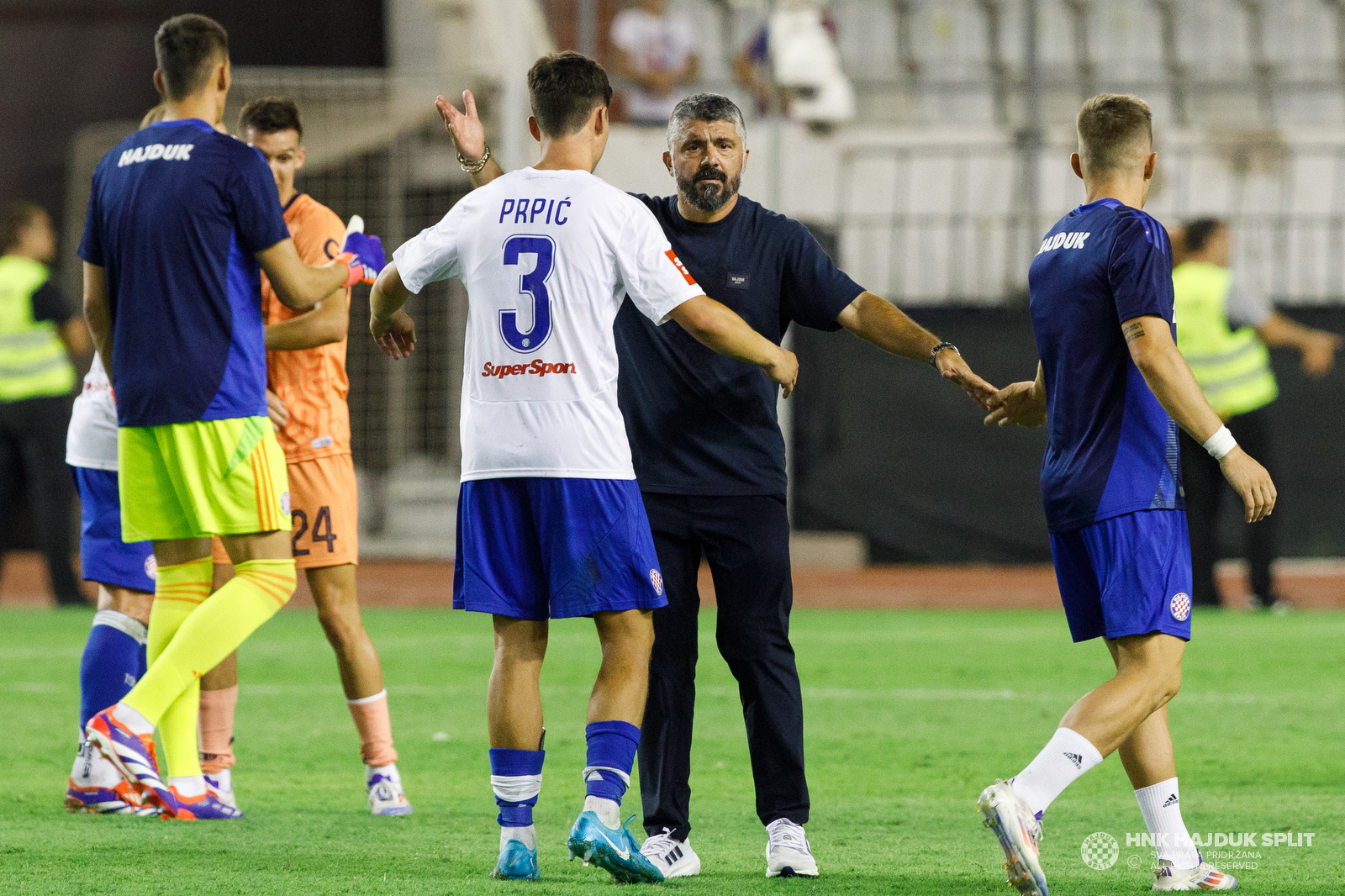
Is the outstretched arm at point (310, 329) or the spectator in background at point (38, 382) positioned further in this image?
the spectator in background at point (38, 382)

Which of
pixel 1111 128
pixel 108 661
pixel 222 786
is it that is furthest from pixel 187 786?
pixel 1111 128

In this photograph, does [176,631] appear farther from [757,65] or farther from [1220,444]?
[757,65]

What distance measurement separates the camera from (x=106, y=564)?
532 cm

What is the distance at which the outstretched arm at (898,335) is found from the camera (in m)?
4.18

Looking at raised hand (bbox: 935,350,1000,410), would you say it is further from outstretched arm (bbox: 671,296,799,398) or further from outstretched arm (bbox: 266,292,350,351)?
outstretched arm (bbox: 266,292,350,351)

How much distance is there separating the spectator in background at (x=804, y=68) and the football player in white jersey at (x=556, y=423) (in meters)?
12.8

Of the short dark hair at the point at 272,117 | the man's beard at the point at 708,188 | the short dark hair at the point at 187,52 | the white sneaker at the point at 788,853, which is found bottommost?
the white sneaker at the point at 788,853

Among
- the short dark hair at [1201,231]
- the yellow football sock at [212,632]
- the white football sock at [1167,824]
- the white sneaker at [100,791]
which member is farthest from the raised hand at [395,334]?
the short dark hair at [1201,231]

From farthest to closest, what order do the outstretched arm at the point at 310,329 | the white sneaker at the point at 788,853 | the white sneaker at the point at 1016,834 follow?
the outstretched arm at the point at 310,329 < the white sneaker at the point at 788,853 < the white sneaker at the point at 1016,834

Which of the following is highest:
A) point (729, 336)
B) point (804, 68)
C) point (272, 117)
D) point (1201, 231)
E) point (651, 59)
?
point (651, 59)

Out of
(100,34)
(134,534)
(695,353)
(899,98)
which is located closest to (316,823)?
(134,534)

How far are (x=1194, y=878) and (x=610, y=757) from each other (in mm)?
1378

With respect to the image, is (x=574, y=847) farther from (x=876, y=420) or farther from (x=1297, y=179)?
(x=1297, y=179)

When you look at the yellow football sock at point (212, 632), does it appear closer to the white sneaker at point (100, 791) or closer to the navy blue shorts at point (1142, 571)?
the white sneaker at point (100, 791)
